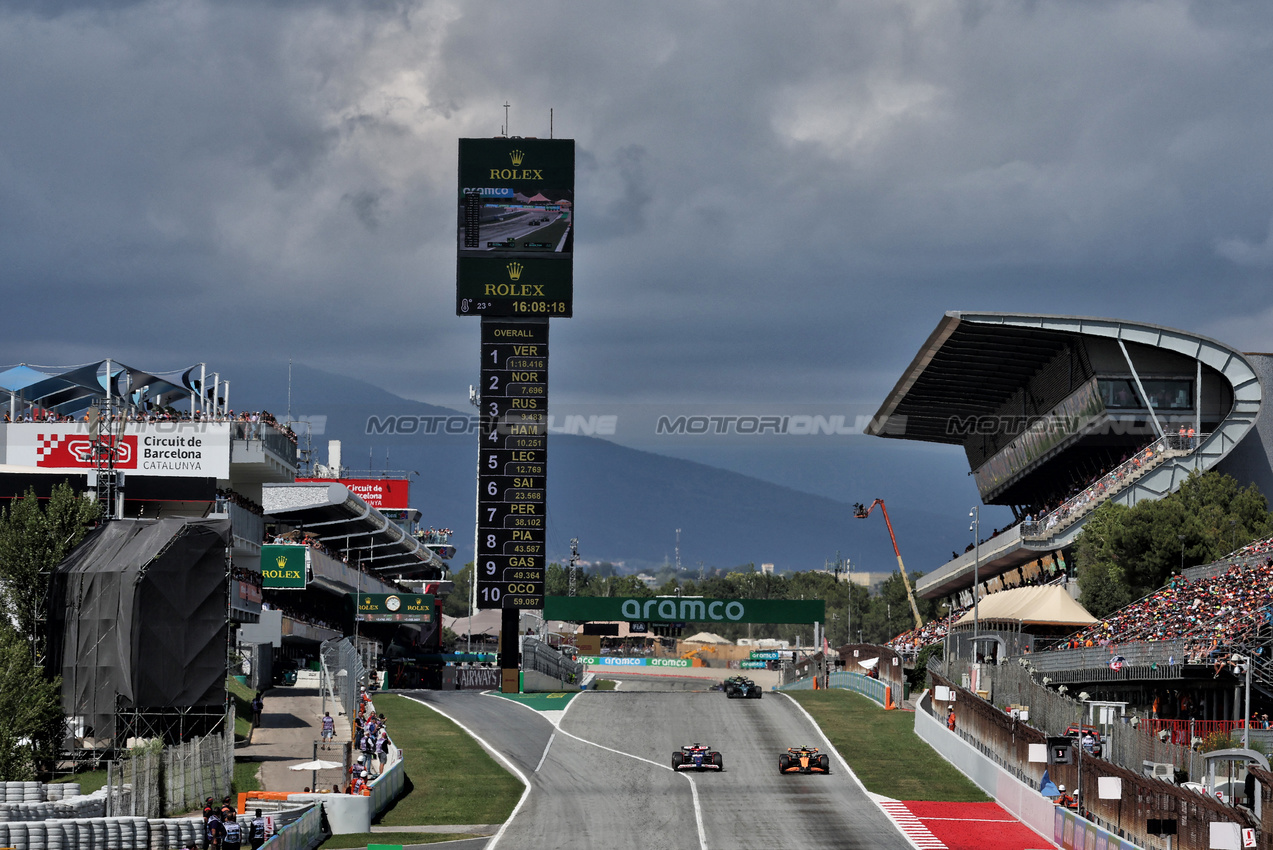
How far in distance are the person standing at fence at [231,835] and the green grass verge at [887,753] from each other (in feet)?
65.5

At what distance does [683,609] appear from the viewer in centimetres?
8694

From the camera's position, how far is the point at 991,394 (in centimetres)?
9962

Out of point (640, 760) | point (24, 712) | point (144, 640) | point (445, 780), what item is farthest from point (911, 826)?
point (24, 712)

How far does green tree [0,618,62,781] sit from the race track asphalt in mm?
11936

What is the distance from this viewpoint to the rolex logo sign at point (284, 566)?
7206 centimetres

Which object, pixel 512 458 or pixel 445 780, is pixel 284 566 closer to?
pixel 512 458

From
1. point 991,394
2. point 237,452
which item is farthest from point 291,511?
point 991,394

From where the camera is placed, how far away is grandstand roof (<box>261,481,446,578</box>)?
94.9m

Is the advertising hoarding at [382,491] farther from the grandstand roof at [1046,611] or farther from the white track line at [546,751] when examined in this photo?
the white track line at [546,751]

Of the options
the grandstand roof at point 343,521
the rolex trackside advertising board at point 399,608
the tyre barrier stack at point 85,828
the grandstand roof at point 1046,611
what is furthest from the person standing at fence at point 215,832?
the grandstand roof at point 343,521

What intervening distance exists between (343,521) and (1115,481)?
51.7 meters

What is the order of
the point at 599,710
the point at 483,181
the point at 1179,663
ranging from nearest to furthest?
the point at 1179,663 → the point at 599,710 → the point at 483,181

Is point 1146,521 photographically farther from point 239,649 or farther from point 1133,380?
Answer: point 239,649

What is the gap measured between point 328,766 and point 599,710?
25.7 meters
